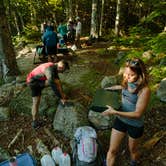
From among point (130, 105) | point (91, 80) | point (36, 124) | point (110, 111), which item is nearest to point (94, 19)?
point (91, 80)

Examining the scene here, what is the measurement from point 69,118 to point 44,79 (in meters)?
1.21

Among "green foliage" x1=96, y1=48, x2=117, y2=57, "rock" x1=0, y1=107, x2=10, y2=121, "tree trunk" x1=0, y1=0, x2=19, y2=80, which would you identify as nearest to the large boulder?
"rock" x1=0, y1=107, x2=10, y2=121

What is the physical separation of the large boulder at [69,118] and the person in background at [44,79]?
0.26m

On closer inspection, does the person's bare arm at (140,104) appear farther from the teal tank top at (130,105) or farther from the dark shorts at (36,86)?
the dark shorts at (36,86)

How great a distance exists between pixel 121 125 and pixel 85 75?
5774 mm

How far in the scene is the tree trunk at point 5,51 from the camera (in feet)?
32.6

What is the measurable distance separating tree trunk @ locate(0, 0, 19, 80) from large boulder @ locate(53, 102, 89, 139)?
12.7ft

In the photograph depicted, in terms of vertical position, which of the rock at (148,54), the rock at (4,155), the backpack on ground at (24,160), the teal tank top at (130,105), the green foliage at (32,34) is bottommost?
the green foliage at (32,34)

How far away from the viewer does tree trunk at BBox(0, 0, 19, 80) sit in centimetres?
993

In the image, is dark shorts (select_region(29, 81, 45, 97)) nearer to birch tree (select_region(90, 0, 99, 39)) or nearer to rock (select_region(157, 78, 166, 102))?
rock (select_region(157, 78, 166, 102))

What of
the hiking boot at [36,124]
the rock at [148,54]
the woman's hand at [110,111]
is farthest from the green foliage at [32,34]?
the woman's hand at [110,111]

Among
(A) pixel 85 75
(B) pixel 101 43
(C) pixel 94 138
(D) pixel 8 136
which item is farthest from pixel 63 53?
(C) pixel 94 138

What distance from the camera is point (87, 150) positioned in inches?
240

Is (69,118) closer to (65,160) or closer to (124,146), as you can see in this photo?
(65,160)
